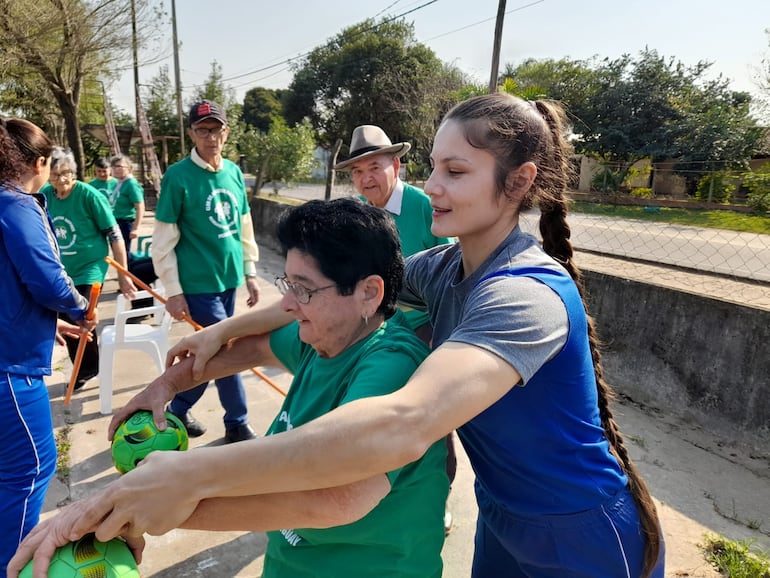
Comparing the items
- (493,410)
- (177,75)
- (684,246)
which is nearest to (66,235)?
(493,410)

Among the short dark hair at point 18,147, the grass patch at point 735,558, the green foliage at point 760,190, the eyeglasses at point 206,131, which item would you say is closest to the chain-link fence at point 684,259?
the grass patch at point 735,558

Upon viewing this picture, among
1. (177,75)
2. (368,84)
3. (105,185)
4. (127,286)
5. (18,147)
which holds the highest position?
(368,84)

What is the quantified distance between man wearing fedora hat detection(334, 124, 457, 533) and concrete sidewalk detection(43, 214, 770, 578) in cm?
105

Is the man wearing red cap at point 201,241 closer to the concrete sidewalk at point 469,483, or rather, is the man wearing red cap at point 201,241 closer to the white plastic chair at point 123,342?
the concrete sidewalk at point 469,483

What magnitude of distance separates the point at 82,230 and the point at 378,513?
172 inches

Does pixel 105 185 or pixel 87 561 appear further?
pixel 105 185

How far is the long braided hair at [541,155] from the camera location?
4.23 ft

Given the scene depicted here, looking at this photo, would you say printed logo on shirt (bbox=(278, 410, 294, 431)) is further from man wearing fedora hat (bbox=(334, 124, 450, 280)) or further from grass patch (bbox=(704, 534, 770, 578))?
grass patch (bbox=(704, 534, 770, 578))

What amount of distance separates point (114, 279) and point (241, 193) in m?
5.05

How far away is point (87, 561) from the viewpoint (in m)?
0.97

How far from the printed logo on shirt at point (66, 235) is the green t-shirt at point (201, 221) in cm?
149

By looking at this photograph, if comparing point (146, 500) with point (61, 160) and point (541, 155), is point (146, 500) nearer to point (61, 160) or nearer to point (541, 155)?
point (541, 155)

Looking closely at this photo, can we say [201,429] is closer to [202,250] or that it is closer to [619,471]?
[202,250]

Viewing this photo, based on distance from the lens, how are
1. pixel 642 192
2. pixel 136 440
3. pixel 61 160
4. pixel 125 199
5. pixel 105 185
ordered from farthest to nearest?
pixel 642 192 → pixel 105 185 → pixel 125 199 → pixel 61 160 → pixel 136 440
